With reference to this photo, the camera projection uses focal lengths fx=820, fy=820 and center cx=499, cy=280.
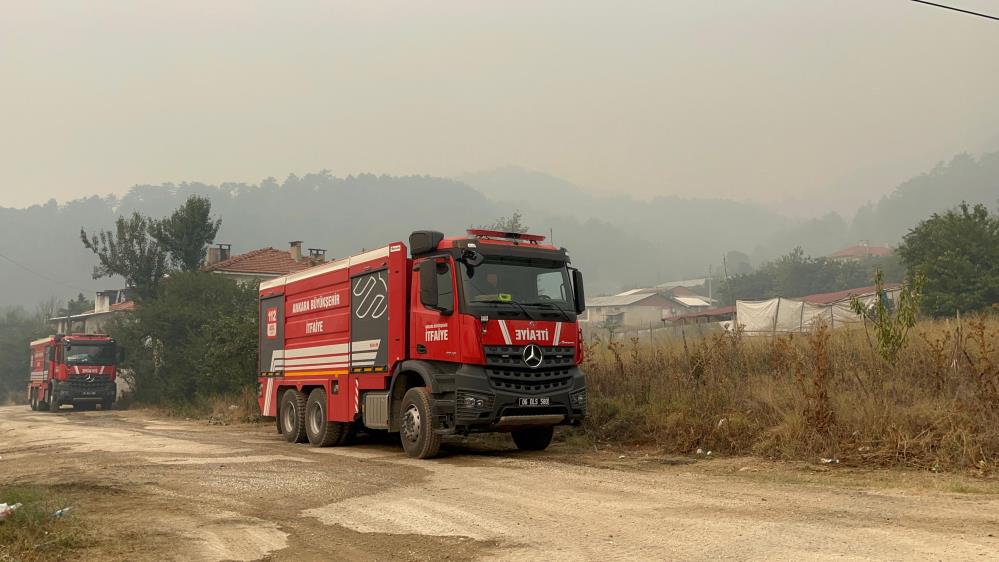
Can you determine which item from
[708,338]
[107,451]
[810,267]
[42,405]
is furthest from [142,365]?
[810,267]

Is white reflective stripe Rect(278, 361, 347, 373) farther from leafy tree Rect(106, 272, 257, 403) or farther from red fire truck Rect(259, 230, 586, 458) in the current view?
leafy tree Rect(106, 272, 257, 403)

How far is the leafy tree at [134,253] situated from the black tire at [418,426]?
156ft

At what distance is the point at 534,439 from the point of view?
13.5 m

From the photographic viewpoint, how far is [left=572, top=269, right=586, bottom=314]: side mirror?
42.5 ft

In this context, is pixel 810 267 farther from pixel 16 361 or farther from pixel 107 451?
pixel 107 451

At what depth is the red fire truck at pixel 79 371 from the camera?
36469 mm

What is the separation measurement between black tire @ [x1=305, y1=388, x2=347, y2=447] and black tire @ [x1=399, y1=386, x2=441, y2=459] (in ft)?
8.92

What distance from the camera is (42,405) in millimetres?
39000

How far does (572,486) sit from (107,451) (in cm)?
949

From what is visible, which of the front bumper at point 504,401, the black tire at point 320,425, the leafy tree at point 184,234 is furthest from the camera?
the leafy tree at point 184,234

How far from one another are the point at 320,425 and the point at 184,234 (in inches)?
1739

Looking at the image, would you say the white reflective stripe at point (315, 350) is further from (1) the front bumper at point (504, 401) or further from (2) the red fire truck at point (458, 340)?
(1) the front bumper at point (504, 401)

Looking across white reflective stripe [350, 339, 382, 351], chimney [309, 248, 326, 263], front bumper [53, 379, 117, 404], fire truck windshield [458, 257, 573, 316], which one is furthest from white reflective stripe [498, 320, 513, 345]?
chimney [309, 248, 326, 263]

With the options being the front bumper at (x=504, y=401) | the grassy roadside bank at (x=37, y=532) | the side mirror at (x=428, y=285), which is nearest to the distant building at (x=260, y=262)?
the side mirror at (x=428, y=285)
